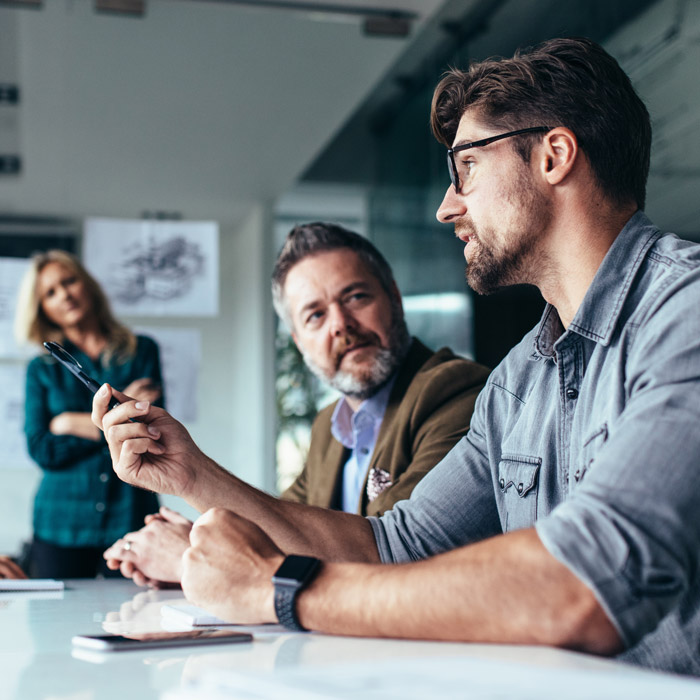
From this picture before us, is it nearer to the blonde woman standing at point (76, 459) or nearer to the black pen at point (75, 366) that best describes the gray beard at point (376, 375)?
the black pen at point (75, 366)

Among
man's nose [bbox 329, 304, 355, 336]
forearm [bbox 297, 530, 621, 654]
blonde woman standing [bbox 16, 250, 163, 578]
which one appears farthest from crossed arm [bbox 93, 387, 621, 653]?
blonde woman standing [bbox 16, 250, 163, 578]

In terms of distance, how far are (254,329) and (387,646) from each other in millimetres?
3029

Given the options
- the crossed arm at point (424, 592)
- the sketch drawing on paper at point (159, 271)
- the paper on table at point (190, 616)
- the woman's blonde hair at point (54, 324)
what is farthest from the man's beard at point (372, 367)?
the sketch drawing on paper at point (159, 271)

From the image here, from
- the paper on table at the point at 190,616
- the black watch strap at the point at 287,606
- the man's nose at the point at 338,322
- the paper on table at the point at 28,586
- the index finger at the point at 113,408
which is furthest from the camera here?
the man's nose at the point at 338,322

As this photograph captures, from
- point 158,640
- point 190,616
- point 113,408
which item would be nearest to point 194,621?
point 190,616

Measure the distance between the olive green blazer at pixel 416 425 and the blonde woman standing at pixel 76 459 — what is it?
1.22 m

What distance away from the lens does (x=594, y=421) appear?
1121 millimetres

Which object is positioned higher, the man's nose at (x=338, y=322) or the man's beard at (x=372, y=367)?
the man's nose at (x=338, y=322)

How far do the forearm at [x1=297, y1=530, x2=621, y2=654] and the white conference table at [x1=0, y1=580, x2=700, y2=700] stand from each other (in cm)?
2

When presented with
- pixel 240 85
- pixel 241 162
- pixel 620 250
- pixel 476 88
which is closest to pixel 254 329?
pixel 241 162

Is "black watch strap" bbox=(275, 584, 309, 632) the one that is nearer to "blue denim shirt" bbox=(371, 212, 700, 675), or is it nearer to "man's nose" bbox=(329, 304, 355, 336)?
"blue denim shirt" bbox=(371, 212, 700, 675)

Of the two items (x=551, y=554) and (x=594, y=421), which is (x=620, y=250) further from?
(x=551, y=554)

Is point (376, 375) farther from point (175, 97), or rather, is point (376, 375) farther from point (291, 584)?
point (175, 97)

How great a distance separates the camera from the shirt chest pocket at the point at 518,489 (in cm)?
126
